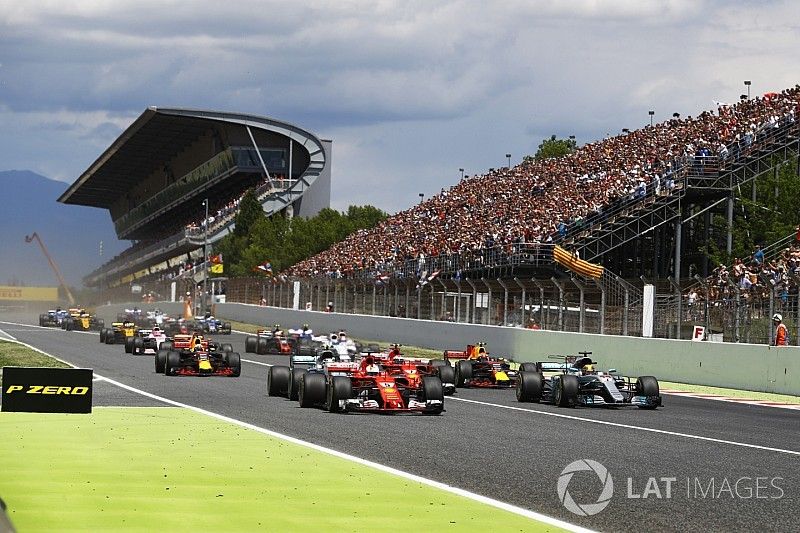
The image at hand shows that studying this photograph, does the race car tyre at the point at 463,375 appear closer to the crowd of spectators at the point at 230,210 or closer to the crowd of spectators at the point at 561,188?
the crowd of spectators at the point at 561,188

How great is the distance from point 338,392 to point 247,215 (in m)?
70.5

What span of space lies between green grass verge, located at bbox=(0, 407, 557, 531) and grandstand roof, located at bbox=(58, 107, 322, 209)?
78790 millimetres

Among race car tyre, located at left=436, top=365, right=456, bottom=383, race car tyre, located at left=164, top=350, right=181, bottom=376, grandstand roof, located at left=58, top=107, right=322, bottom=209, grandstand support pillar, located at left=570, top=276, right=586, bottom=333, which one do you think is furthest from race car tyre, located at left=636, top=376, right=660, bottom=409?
grandstand roof, located at left=58, top=107, right=322, bottom=209

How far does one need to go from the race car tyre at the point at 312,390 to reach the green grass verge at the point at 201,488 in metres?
3.96

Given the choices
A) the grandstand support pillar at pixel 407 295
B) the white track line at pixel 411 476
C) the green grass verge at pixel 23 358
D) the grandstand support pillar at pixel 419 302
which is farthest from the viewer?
the grandstand support pillar at pixel 407 295

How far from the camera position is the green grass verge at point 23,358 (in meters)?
27.9

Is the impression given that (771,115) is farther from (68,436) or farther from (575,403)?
(68,436)

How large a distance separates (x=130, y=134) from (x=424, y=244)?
179 feet

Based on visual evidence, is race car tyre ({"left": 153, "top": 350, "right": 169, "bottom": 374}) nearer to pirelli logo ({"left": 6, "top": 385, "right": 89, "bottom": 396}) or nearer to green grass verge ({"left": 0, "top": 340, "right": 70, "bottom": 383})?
green grass verge ({"left": 0, "top": 340, "right": 70, "bottom": 383})

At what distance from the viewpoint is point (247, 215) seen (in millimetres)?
87562

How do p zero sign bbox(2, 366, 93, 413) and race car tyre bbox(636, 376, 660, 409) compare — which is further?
race car tyre bbox(636, 376, 660, 409)

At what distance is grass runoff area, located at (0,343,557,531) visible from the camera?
8578mm

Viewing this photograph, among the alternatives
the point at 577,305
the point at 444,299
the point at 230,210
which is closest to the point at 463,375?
the point at 577,305

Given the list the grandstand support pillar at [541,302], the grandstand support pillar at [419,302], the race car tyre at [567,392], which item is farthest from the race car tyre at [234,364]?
the grandstand support pillar at [419,302]
